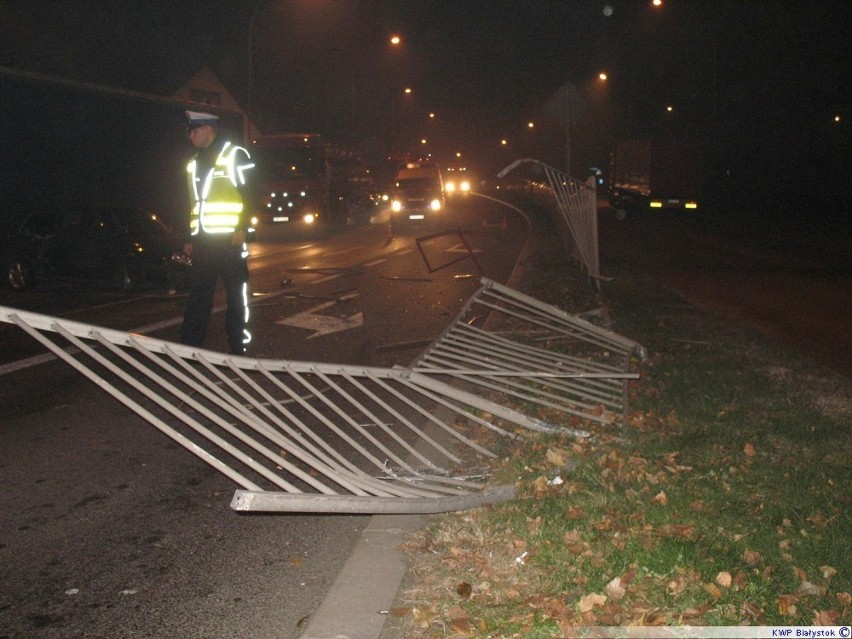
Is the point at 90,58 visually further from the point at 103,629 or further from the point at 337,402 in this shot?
the point at 103,629

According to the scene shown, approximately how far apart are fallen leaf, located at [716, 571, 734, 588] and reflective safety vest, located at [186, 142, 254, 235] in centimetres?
580

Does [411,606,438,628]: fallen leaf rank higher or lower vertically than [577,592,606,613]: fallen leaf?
lower

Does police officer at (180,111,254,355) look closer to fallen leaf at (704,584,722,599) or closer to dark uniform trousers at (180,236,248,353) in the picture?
dark uniform trousers at (180,236,248,353)

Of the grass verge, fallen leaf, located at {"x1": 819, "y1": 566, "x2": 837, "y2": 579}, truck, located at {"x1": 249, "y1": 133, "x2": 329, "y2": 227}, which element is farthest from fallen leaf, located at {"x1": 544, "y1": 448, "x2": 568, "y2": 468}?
truck, located at {"x1": 249, "y1": 133, "x2": 329, "y2": 227}

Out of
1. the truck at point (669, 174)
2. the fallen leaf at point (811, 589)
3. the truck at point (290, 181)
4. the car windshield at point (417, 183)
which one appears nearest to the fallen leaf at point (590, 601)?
the fallen leaf at point (811, 589)

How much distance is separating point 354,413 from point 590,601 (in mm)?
3866

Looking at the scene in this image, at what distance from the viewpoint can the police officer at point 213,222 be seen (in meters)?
8.40

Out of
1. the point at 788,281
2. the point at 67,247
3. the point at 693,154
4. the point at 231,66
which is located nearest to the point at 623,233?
the point at 693,154

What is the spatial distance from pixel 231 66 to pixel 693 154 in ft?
125

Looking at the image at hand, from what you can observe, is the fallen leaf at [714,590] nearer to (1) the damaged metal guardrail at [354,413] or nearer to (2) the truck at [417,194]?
(1) the damaged metal guardrail at [354,413]

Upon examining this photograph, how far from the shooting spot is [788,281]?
17.5 metres

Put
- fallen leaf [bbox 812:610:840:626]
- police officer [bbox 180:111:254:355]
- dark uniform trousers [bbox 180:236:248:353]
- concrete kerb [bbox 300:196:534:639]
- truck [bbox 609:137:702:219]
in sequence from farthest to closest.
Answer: truck [bbox 609:137:702:219]
dark uniform trousers [bbox 180:236:248:353]
police officer [bbox 180:111:254:355]
concrete kerb [bbox 300:196:534:639]
fallen leaf [bbox 812:610:840:626]

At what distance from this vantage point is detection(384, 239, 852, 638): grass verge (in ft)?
12.4

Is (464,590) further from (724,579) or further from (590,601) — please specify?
(724,579)
